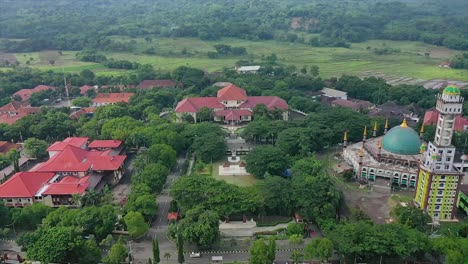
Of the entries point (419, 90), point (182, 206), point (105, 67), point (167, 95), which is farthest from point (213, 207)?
point (105, 67)

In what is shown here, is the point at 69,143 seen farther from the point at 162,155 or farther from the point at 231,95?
the point at 231,95

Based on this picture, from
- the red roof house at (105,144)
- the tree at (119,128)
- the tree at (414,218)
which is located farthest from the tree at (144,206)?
the tree at (414,218)

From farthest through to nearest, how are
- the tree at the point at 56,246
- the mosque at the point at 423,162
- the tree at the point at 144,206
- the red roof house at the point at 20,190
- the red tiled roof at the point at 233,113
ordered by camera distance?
the red tiled roof at the point at 233,113
the red roof house at the point at 20,190
the tree at the point at 144,206
the mosque at the point at 423,162
the tree at the point at 56,246

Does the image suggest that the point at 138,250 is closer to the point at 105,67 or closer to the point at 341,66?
the point at 105,67

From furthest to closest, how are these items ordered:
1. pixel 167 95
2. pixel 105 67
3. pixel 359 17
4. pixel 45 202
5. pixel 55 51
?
1. pixel 359 17
2. pixel 55 51
3. pixel 105 67
4. pixel 167 95
5. pixel 45 202

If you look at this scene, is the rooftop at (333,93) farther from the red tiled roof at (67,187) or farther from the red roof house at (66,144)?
the red tiled roof at (67,187)

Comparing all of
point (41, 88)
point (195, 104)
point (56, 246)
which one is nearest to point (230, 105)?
point (195, 104)

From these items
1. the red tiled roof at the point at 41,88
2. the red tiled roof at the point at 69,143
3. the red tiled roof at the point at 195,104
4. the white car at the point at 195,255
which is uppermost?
the red tiled roof at the point at 195,104
